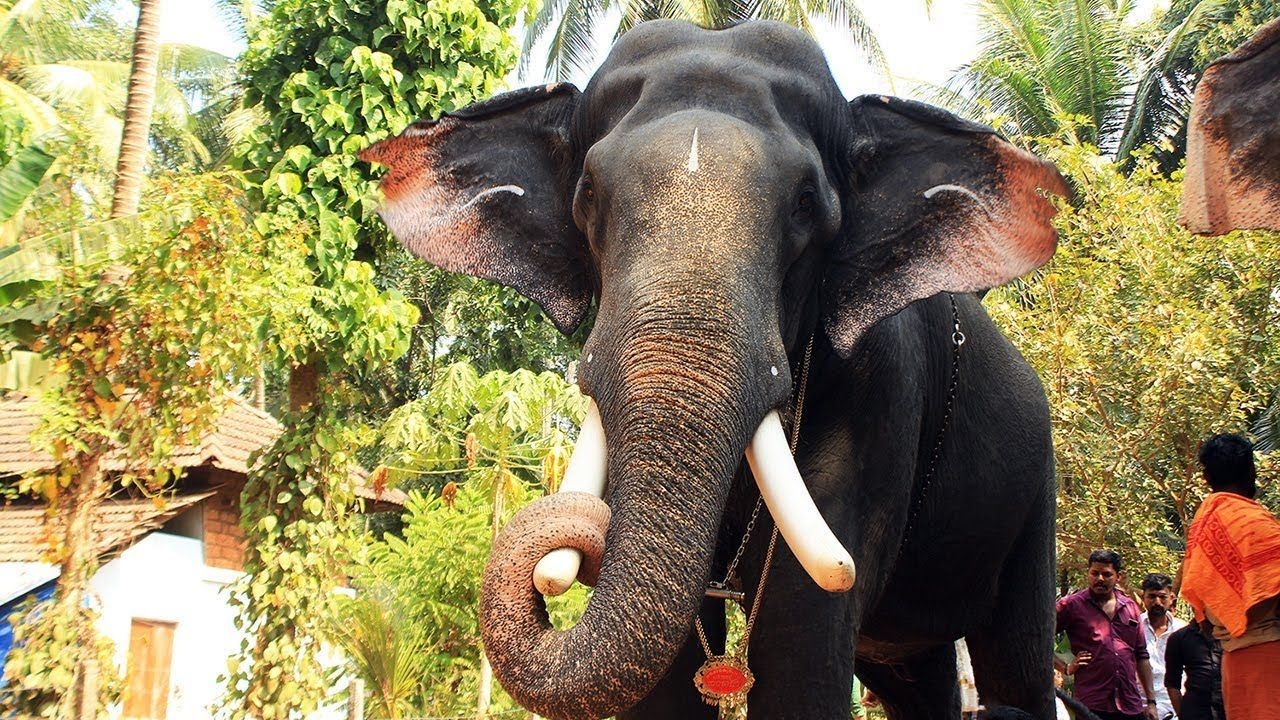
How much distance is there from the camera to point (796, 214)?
3420mm

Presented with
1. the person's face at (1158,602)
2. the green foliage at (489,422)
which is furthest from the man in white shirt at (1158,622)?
the green foliage at (489,422)

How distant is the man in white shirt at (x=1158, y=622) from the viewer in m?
8.46

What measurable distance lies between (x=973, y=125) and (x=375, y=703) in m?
9.91

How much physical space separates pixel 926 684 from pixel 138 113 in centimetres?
852

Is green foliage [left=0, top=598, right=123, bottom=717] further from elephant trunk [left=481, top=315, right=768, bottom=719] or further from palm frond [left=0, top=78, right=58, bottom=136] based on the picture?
palm frond [left=0, top=78, right=58, bottom=136]

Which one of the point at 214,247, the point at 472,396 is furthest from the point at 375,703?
the point at 214,247

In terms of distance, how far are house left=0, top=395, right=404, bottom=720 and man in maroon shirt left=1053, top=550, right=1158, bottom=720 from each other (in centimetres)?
814

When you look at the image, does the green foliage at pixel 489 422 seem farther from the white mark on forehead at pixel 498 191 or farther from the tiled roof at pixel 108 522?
the white mark on forehead at pixel 498 191

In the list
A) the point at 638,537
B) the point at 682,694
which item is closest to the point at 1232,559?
the point at 682,694

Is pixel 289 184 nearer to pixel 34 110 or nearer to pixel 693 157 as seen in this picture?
pixel 693 157

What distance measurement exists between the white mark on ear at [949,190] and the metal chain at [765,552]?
0.53 meters

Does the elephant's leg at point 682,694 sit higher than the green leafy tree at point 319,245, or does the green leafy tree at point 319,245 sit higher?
the green leafy tree at point 319,245

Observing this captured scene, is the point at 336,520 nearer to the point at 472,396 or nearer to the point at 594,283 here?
the point at 472,396

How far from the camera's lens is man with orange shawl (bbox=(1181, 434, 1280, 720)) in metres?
3.99
